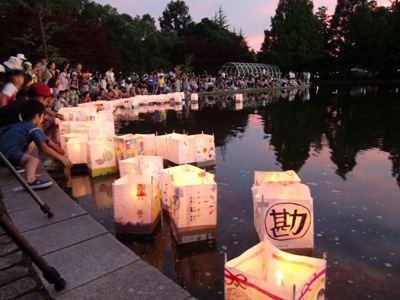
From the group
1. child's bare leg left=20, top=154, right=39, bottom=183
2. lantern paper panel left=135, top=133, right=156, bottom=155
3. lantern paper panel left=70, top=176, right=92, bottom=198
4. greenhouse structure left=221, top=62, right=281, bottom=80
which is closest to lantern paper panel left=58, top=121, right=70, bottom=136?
lantern paper panel left=70, top=176, right=92, bottom=198

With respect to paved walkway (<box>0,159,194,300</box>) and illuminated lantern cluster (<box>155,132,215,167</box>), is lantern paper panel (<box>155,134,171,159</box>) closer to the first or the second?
illuminated lantern cluster (<box>155,132,215,167</box>)

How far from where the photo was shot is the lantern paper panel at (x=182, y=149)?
6.62 m

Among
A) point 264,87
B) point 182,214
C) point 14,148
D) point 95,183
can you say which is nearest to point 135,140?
point 95,183

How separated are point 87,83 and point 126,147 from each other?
14.5m

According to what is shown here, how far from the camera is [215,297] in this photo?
303 centimetres

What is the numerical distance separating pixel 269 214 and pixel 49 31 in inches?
1021

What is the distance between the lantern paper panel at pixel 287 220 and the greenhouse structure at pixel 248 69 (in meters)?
36.4

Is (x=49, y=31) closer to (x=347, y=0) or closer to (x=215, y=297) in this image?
(x=215, y=297)

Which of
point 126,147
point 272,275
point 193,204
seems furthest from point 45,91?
point 272,275

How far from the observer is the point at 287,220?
349 cm

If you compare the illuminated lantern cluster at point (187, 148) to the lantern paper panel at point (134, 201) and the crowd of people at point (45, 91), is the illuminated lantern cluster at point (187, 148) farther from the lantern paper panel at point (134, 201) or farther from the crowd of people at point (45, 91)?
the lantern paper panel at point (134, 201)

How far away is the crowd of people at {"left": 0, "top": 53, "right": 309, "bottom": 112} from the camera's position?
7.05 meters

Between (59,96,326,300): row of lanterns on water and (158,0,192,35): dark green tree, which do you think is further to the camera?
(158,0,192,35): dark green tree

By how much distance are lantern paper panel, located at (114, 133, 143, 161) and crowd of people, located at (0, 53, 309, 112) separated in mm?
2305
